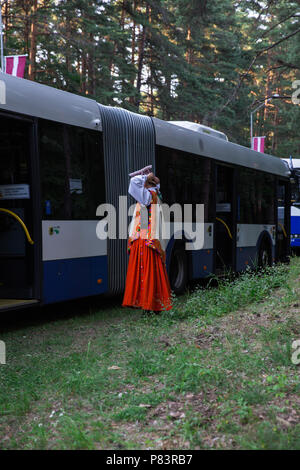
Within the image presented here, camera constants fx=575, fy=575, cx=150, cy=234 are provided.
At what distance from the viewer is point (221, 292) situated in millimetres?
8102

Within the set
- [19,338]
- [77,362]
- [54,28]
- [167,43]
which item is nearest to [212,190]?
[19,338]

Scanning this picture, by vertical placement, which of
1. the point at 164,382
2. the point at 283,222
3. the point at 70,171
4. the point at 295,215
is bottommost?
the point at 164,382

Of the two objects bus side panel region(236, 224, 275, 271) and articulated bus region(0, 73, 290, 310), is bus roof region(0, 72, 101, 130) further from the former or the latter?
bus side panel region(236, 224, 275, 271)

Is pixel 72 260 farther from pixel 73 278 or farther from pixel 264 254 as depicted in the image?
pixel 264 254

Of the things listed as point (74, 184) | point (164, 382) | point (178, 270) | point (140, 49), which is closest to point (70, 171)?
point (74, 184)

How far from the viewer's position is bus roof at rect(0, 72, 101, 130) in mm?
7035

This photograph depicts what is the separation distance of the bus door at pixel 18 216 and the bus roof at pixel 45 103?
23cm

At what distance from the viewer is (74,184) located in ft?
26.8

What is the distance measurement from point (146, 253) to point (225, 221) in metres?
5.28

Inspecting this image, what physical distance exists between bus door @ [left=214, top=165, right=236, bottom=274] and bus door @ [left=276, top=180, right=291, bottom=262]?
359 centimetres

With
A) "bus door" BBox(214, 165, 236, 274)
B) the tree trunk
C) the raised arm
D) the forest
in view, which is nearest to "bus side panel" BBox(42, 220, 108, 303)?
the raised arm

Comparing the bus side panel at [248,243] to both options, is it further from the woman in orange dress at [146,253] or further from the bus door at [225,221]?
the woman in orange dress at [146,253]

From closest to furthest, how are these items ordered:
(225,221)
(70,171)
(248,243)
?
(70,171), (225,221), (248,243)

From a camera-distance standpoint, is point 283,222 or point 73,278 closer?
A: point 73,278
